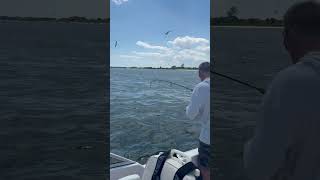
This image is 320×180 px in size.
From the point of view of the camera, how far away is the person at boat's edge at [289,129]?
2.43ft

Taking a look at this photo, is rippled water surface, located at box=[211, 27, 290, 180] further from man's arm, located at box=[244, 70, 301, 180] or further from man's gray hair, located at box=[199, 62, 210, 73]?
man's arm, located at box=[244, 70, 301, 180]

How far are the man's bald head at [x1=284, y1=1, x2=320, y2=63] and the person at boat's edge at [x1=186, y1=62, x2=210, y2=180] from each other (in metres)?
1.96

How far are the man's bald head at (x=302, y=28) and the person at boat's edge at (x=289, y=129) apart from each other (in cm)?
4

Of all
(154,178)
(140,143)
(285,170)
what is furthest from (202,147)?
(140,143)

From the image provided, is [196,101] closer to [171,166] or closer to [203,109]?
[203,109]

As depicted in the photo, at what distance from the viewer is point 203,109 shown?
2.87 metres

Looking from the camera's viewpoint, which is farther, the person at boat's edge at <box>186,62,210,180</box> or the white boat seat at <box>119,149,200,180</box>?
the person at boat's edge at <box>186,62,210,180</box>

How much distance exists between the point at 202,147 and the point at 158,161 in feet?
1.03

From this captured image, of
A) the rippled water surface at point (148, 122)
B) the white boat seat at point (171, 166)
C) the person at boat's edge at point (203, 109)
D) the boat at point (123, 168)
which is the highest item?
the person at boat's edge at point (203, 109)

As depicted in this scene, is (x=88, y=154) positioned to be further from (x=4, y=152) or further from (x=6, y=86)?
(x=6, y=86)

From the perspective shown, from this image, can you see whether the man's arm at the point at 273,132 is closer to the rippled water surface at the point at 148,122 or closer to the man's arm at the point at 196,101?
the man's arm at the point at 196,101

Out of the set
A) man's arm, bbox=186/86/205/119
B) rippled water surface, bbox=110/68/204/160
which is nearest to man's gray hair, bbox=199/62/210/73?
man's arm, bbox=186/86/205/119

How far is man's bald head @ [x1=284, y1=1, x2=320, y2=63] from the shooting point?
2.68 ft

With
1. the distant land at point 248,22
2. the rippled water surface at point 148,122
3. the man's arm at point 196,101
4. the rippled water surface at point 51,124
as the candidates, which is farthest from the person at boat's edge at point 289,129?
the rippled water surface at point 148,122
